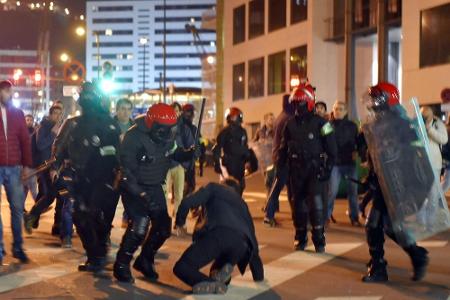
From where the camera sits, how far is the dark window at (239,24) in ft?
138

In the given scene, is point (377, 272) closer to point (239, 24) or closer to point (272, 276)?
point (272, 276)

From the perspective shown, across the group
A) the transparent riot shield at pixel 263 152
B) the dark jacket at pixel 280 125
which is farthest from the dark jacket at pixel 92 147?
the transparent riot shield at pixel 263 152

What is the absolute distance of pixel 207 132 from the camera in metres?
49.1

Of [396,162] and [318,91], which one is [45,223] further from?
[318,91]

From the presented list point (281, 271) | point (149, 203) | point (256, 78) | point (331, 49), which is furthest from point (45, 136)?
point (256, 78)

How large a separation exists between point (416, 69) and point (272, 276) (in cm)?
1937

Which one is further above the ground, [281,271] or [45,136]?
[45,136]

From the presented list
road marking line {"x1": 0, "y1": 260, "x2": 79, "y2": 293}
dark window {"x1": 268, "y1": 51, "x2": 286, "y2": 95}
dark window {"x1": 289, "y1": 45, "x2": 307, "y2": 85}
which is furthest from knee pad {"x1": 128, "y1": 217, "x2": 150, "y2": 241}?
dark window {"x1": 268, "y1": 51, "x2": 286, "y2": 95}

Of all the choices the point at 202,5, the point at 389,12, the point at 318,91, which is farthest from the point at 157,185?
the point at 202,5

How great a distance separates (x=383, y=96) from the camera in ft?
27.2

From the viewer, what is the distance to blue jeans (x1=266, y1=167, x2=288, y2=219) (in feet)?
41.0

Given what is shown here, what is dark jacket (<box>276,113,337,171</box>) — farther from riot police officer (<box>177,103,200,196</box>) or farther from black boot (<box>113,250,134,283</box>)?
black boot (<box>113,250,134,283</box>)

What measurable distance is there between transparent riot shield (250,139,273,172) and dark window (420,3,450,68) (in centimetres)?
1357

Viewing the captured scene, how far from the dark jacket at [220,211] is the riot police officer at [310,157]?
7.53 feet
